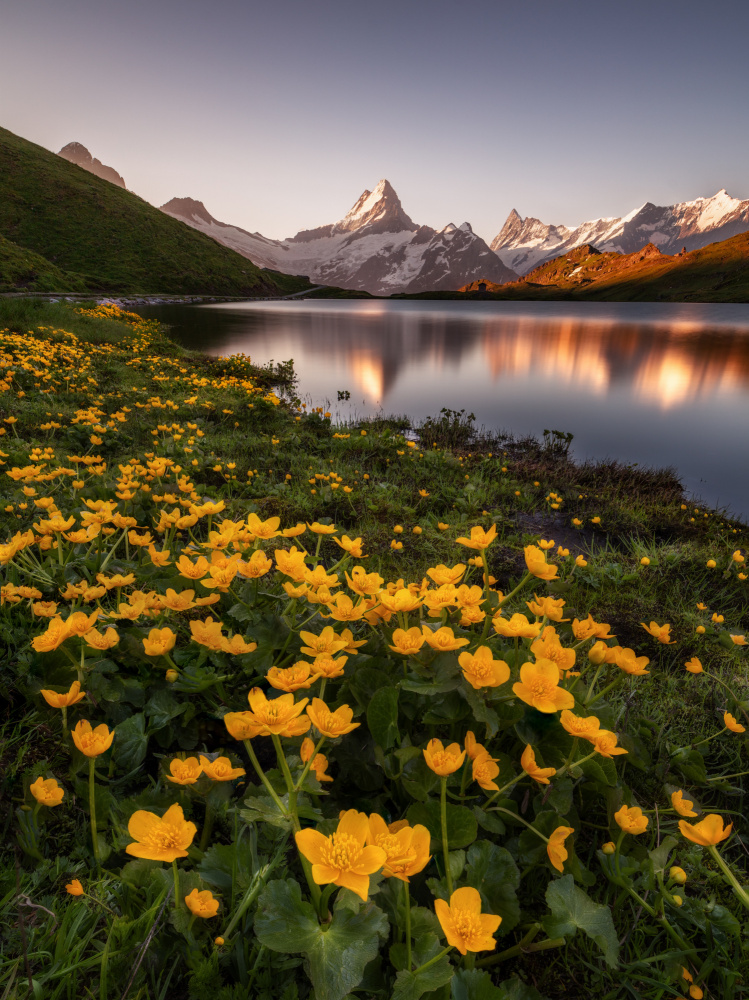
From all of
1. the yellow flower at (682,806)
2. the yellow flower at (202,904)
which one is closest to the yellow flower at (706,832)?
the yellow flower at (682,806)

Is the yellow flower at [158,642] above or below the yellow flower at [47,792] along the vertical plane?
above

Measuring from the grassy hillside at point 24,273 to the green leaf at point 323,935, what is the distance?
93.3ft

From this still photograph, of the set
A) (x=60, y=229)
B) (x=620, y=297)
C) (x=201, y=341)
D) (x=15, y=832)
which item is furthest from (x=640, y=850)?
(x=620, y=297)

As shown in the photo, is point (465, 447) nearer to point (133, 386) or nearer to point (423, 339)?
point (133, 386)

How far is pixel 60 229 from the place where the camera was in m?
50.2

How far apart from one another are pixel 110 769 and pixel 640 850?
1541 millimetres

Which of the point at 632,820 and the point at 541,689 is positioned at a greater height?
the point at 541,689

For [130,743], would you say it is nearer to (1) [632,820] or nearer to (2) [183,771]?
(2) [183,771]

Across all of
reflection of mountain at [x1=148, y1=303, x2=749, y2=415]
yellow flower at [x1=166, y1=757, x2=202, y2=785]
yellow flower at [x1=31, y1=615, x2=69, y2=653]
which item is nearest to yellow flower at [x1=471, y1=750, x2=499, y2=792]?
yellow flower at [x1=166, y1=757, x2=202, y2=785]

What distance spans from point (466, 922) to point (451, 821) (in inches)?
9.1

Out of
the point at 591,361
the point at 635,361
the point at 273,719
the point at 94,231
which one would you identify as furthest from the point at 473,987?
the point at 94,231

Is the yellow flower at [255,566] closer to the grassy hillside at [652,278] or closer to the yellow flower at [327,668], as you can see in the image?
the yellow flower at [327,668]

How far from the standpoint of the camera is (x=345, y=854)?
2.57 feet

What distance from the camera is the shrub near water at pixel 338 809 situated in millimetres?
842
